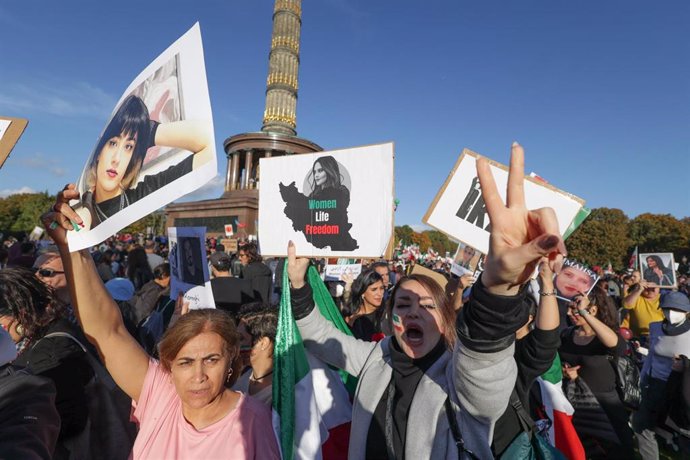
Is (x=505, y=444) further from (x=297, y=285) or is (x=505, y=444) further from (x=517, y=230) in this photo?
(x=297, y=285)

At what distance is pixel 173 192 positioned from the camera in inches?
67.6

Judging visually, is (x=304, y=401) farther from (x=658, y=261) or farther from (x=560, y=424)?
(x=658, y=261)

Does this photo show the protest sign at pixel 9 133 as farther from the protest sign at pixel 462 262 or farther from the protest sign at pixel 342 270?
the protest sign at pixel 462 262

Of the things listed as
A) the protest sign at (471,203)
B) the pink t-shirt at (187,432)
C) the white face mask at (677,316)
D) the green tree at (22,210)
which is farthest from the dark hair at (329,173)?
the green tree at (22,210)

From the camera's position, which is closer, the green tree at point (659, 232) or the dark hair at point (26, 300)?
the dark hair at point (26, 300)

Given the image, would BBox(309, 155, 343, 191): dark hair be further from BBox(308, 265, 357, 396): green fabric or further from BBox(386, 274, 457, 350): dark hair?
BBox(386, 274, 457, 350): dark hair

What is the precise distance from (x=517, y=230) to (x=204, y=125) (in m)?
1.31

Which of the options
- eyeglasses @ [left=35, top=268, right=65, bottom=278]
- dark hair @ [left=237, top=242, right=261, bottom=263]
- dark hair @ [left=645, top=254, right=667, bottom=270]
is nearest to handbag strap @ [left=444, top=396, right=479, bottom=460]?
eyeglasses @ [left=35, top=268, right=65, bottom=278]

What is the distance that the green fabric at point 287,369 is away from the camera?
2.04 metres

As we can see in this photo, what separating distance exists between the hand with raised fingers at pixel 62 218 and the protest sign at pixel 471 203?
9.20 feet

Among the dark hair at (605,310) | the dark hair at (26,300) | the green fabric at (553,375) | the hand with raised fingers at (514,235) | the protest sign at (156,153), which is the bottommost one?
the green fabric at (553,375)

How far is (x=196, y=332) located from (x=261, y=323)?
0.85 meters

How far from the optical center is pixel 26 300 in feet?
6.83

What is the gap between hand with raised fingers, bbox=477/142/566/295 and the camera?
112cm
